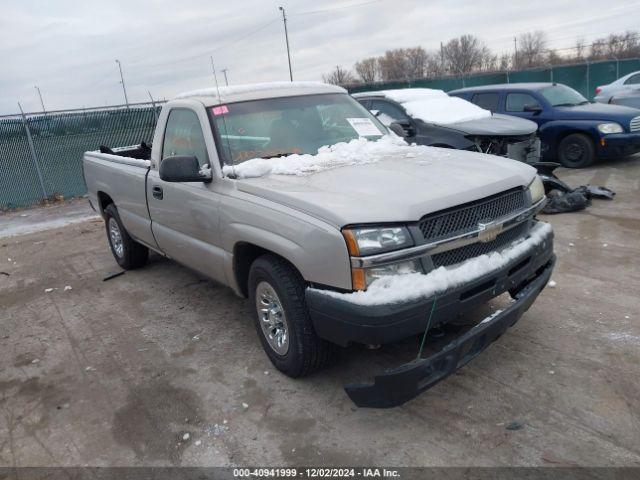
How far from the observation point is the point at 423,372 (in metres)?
2.64

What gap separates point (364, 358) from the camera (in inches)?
147

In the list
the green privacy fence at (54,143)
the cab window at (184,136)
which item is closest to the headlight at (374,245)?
the cab window at (184,136)

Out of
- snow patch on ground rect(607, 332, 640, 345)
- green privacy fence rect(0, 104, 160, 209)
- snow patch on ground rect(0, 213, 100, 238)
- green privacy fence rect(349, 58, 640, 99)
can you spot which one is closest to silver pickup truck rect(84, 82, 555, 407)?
snow patch on ground rect(607, 332, 640, 345)

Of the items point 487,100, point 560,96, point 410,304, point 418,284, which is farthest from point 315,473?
point 560,96

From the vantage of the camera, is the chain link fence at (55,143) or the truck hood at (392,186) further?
the chain link fence at (55,143)

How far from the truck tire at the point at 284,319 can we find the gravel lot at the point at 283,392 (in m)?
0.21

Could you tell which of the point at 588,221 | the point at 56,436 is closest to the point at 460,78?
the point at 588,221

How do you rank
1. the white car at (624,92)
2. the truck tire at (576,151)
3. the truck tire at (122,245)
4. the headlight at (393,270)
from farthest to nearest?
the white car at (624,92)
the truck tire at (576,151)
the truck tire at (122,245)
the headlight at (393,270)

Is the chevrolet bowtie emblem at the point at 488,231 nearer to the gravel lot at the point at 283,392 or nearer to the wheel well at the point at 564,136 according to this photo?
the gravel lot at the point at 283,392

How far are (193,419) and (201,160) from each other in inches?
75.8

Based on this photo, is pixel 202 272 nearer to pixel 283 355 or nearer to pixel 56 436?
pixel 283 355

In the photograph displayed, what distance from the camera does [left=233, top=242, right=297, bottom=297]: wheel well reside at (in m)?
3.57

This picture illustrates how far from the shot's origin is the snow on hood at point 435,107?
28.0 ft

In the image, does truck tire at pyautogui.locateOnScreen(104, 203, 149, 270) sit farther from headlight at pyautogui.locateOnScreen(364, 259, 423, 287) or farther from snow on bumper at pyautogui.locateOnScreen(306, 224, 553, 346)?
headlight at pyautogui.locateOnScreen(364, 259, 423, 287)
